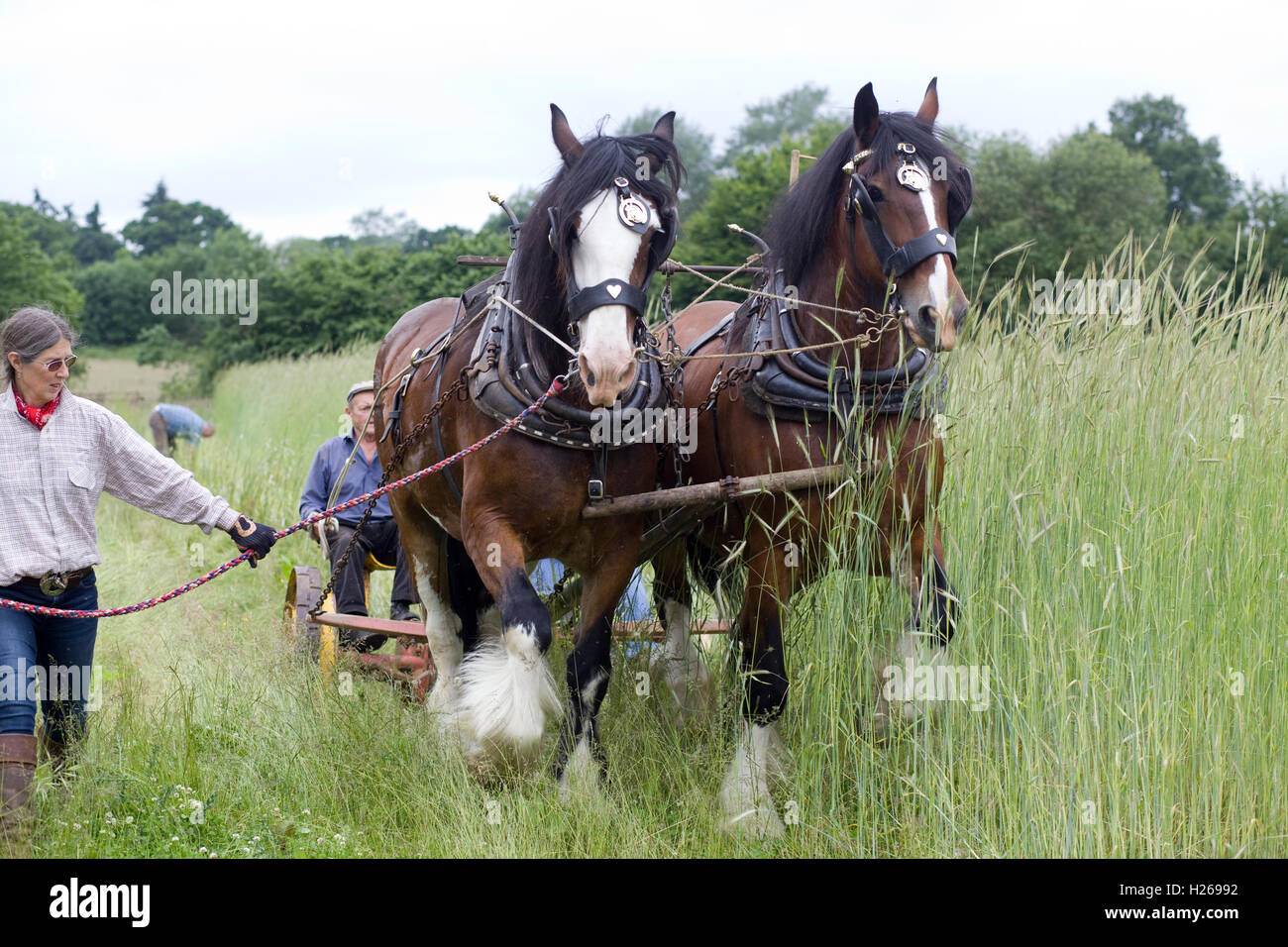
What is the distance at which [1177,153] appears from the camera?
38.8m

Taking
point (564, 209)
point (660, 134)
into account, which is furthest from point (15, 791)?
point (660, 134)

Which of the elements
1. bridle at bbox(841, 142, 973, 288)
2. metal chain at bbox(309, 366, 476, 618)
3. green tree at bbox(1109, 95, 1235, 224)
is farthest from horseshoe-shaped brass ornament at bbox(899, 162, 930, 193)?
green tree at bbox(1109, 95, 1235, 224)

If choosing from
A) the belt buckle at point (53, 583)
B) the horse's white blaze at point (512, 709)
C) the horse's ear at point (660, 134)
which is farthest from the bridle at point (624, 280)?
the belt buckle at point (53, 583)

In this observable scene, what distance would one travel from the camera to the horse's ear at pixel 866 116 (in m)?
3.55

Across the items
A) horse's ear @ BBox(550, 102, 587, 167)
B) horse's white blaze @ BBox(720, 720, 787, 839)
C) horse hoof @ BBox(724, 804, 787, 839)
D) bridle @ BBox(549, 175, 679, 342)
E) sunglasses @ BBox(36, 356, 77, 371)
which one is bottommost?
horse hoof @ BBox(724, 804, 787, 839)

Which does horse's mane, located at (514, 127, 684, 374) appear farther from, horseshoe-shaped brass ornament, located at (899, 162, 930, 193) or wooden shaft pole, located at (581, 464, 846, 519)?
horseshoe-shaped brass ornament, located at (899, 162, 930, 193)

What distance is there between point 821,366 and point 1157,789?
155 cm

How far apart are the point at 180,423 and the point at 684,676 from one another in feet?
31.6

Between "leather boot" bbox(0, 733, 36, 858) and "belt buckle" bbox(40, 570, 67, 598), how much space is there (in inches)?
17.1

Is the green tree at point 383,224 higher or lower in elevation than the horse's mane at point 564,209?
higher

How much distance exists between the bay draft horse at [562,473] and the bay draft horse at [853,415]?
0.44 m

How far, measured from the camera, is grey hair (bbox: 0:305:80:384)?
3461 mm

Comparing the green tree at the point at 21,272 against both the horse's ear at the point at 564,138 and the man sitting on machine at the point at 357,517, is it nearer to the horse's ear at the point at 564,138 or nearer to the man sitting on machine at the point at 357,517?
the man sitting on machine at the point at 357,517
